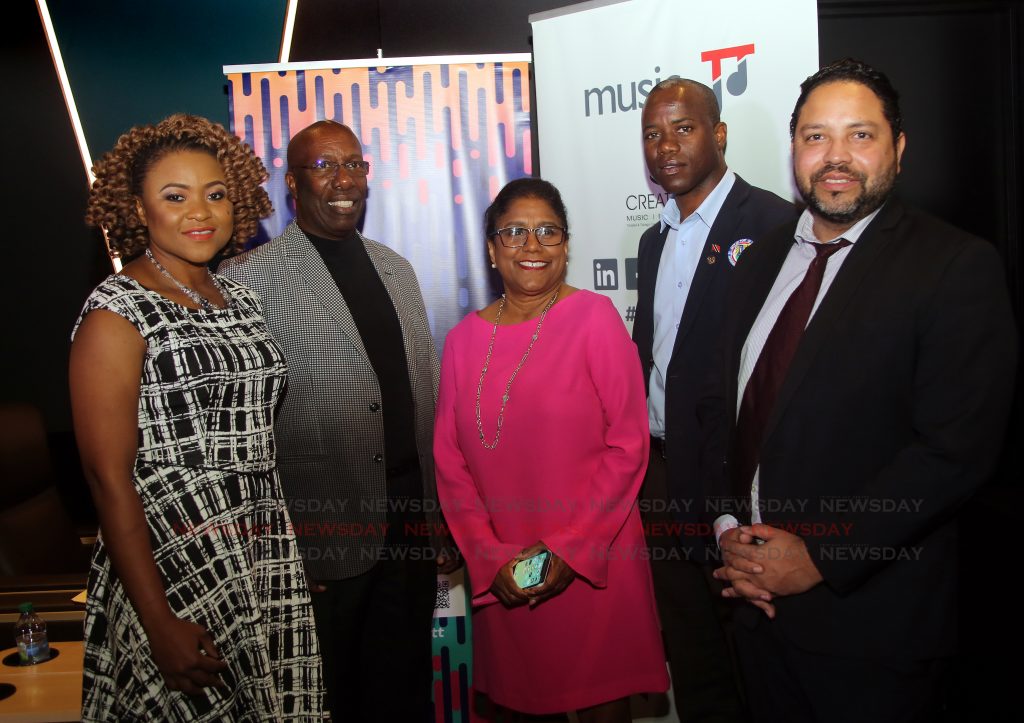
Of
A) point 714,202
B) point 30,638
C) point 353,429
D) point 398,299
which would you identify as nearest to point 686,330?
point 714,202

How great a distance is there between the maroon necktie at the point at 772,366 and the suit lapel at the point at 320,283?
1190 millimetres

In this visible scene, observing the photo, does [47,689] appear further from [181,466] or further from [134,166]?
[134,166]

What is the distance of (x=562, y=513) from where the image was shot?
6.88 feet

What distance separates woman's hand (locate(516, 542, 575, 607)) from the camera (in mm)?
2025

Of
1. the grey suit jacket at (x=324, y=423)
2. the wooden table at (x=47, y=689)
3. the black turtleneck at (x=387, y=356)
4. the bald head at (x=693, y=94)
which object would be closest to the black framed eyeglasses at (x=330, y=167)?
the black turtleneck at (x=387, y=356)

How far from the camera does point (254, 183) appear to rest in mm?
2051

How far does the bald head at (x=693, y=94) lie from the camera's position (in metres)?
2.66

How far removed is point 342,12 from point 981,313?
3343 millimetres

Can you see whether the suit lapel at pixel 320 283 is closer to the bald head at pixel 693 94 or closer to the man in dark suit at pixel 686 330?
the man in dark suit at pixel 686 330

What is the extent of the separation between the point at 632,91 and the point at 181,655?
264 cm

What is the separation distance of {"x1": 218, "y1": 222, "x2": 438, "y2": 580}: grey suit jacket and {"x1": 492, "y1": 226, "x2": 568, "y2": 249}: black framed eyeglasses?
0.57 metres

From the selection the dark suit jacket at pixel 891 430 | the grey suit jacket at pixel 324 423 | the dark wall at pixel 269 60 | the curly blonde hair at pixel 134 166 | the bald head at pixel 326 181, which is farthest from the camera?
the dark wall at pixel 269 60

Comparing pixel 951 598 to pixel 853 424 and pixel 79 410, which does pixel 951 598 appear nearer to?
pixel 853 424

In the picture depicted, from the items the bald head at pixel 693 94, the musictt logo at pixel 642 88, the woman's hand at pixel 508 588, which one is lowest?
the woman's hand at pixel 508 588
